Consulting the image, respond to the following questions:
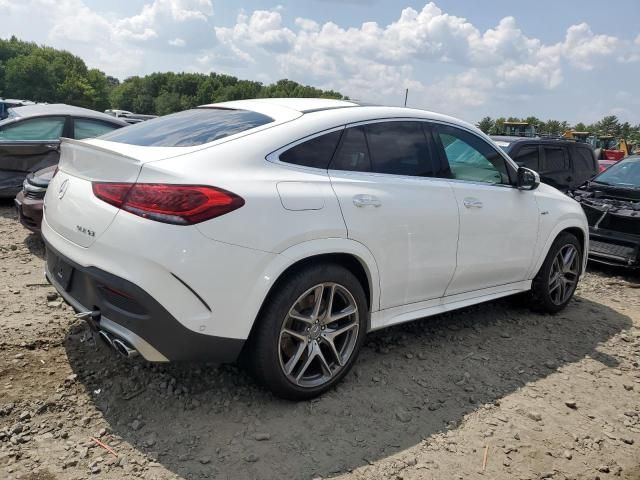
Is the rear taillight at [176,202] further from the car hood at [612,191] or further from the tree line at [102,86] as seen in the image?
the tree line at [102,86]

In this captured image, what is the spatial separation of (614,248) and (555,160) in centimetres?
252

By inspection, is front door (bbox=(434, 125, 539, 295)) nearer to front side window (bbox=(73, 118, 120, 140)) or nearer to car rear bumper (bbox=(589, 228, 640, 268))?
car rear bumper (bbox=(589, 228, 640, 268))

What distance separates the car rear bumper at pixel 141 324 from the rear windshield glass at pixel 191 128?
81cm

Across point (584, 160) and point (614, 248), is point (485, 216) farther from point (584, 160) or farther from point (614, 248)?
point (584, 160)

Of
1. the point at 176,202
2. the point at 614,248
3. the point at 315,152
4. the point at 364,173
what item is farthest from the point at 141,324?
the point at 614,248

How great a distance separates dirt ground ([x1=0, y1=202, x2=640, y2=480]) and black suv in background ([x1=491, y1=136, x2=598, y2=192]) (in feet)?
14.5

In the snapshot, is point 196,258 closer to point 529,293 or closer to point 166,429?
point 166,429

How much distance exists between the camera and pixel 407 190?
11.2ft

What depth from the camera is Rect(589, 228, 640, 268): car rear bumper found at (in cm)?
645

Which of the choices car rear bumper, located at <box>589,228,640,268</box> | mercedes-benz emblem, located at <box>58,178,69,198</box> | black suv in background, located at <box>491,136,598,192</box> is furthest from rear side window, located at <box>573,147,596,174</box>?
mercedes-benz emblem, located at <box>58,178,69,198</box>

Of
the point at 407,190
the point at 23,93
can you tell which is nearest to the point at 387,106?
the point at 407,190

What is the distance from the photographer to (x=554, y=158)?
28.7 feet

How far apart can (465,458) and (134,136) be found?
2610 mm

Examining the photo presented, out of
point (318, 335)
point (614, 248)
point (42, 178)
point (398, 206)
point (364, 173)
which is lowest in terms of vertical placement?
point (318, 335)
